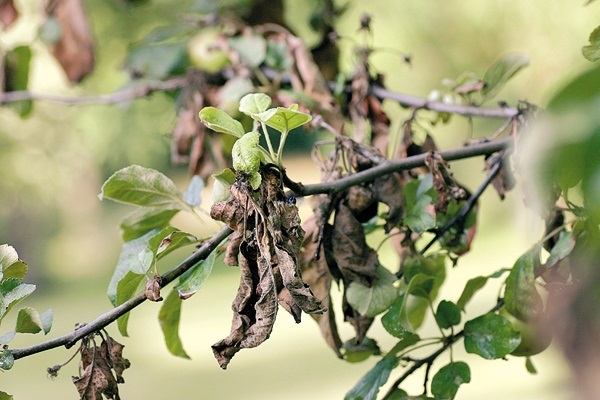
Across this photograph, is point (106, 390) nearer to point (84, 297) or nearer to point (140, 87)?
point (140, 87)

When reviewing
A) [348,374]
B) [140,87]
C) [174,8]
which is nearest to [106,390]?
[140,87]

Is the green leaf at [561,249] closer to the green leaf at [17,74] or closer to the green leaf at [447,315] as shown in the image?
the green leaf at [447,315]

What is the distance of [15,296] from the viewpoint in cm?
45

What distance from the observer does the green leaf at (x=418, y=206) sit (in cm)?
61

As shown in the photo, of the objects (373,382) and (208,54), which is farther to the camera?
(208,54)

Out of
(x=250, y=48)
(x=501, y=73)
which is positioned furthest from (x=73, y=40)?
(x=501, y=73)

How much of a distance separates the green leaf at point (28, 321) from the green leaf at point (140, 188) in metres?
0.09

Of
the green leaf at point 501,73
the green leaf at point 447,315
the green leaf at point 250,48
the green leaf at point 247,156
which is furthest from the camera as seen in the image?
the green leaf at point 250,48

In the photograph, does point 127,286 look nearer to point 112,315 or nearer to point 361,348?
point 112,315

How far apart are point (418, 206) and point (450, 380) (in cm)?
13

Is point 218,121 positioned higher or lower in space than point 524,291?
higher

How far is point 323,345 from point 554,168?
5.30 metres

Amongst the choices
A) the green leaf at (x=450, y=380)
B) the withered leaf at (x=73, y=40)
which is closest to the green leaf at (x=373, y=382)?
the green leaf at (x=450, y=380)

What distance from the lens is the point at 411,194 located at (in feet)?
2.13
